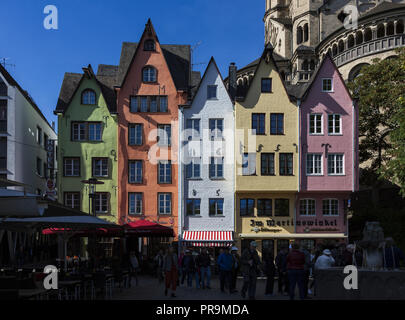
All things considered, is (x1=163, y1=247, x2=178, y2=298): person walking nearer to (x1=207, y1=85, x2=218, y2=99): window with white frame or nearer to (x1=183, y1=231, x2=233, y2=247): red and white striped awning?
(x1=183, y1=231, x2=233, y2=247): red and white striped awning

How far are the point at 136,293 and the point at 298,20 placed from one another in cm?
5891

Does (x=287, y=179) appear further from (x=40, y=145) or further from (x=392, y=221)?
(x=40, y=145)

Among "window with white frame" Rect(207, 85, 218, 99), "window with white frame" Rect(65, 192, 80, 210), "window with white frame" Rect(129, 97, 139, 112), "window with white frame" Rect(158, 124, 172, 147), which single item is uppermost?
"window with white frame" Rect(207, 85, 218, 99)

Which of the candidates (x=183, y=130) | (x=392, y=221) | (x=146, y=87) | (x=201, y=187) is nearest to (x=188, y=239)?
(x=201, y=187)

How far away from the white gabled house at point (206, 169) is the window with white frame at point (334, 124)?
687cm

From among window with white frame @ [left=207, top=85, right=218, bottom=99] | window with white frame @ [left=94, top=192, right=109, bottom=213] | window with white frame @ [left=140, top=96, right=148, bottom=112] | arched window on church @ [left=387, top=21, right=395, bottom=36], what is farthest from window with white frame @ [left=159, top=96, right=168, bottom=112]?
arched window on church @ [left=387, top=21, right=395, bottom=36]

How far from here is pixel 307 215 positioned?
3950 centimetres

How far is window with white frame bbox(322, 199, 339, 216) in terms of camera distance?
3969 cm

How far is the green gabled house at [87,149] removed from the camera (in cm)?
4034

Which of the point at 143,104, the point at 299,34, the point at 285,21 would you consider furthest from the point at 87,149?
the point at 285,21

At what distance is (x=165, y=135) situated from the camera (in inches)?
1610

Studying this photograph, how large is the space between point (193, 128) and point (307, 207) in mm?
9741

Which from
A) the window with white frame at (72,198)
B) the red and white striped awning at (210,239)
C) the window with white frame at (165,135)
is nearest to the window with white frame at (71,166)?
the window with white frame at (72,198)

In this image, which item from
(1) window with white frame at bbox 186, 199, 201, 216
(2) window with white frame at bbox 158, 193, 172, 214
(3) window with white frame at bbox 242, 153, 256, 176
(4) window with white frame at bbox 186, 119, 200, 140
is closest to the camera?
(3) window with white frame at bbox 242, 153, 256, 176
